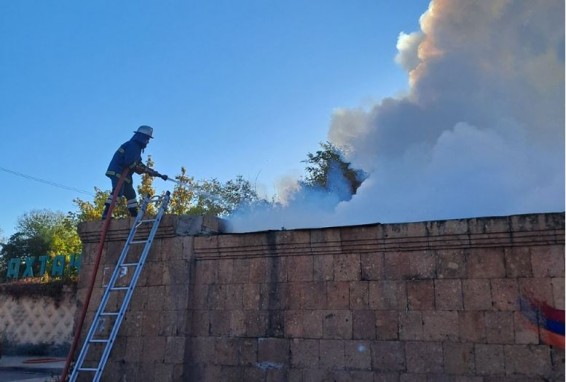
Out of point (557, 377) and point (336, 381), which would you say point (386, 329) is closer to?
point (336, 381)

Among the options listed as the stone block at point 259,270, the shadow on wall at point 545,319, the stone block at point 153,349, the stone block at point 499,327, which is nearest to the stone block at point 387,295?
the stone block at point 499,327

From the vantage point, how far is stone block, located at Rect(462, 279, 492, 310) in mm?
5531

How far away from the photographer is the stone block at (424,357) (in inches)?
220

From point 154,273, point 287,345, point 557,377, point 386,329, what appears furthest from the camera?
point 154,273

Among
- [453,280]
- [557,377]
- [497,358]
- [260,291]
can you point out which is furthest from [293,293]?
[557,377]

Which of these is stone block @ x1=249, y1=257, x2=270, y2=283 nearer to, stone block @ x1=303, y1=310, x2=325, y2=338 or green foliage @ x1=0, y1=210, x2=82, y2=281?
stone block @ x1=303, y1=310, x2=325, y2=338

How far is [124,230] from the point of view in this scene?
759cm

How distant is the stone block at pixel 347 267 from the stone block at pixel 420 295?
63cm

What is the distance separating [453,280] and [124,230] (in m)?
4.61

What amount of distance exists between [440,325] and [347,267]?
124cm

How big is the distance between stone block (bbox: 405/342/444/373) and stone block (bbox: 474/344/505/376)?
1.23ft

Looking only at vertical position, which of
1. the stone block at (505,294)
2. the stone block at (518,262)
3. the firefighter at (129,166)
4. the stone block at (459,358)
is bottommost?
the stone block at (459,358)

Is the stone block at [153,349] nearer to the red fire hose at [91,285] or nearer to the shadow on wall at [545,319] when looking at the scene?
the red fire hose at [91,285]

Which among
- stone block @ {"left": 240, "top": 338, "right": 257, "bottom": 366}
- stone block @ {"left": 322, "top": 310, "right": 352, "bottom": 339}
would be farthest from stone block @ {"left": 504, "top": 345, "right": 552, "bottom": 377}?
stone block @ {"left": 240, "top": 338, "right": 257, "bottom": 366}
